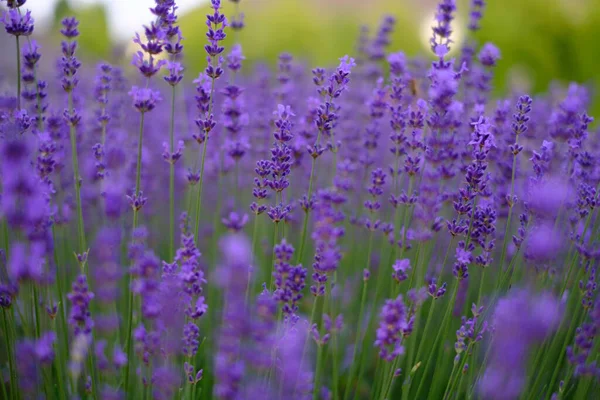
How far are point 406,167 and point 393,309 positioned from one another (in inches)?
31.9

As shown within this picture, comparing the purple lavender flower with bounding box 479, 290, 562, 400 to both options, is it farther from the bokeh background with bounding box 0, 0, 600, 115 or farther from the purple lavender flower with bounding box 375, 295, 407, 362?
the bokeh background with bounding box 0, 0, 600, 115

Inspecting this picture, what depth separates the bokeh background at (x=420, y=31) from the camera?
14.4 meters

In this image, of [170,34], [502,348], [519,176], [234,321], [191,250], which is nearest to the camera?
[502,348]

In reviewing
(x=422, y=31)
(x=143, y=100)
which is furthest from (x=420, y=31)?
(x=143, y=100)

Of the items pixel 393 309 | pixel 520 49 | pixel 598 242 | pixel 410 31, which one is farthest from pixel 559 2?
pixel 393 309

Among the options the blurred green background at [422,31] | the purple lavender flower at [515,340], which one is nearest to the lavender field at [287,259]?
the purple lavender flower at [515,340]

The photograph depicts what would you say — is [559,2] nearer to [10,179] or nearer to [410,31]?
[410,31]

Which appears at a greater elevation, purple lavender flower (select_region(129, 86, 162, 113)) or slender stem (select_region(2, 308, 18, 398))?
purple lavender flower (select_region(129, 86, 162, 113))

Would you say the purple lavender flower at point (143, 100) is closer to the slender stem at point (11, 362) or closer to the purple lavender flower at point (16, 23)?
the purple lavender flower at point (16, 23)

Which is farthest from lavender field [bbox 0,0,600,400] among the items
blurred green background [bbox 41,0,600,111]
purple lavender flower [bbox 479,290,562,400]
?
blurred green background [bbox 41,0,600,111]

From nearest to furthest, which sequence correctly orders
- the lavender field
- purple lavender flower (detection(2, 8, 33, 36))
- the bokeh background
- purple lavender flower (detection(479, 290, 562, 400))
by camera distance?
purple lavender flower (detection(479, 290, 562, 400)) → the lavender field → purple lavender flower (detection(2, 8, 33, 36)) → the bokeh background

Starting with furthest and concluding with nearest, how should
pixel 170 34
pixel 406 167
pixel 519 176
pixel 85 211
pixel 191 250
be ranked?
pixel 85 211 < pixel 519 176 < pixel 406 167 < pixel 170 34 < pixel 191 250

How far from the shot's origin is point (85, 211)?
374 centimetres

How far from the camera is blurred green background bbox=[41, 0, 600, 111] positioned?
14.4 m
